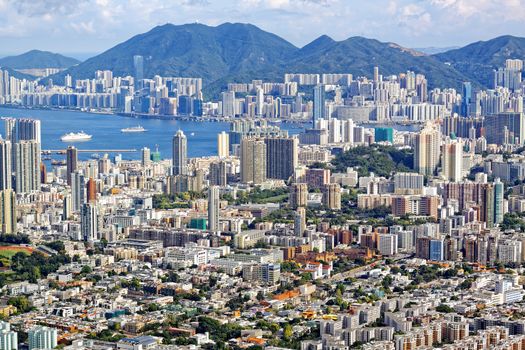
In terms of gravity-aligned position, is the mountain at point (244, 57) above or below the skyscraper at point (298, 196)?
above

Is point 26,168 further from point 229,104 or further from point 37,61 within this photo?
point 37,61

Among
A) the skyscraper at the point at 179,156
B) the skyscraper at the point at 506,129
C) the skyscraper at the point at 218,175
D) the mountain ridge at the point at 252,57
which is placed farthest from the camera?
the mountain ridge at the point at 252,57

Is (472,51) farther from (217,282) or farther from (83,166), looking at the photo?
(217,282)

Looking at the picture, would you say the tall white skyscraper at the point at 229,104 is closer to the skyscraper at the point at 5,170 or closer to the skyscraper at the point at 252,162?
the skyscraper at the point at 252,162

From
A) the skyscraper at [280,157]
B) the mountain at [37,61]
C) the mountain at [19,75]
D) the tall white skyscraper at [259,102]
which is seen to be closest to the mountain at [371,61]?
the tall white skyscraper at [259,102]

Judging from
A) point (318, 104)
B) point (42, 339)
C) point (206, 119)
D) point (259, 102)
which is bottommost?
point (42, 339)

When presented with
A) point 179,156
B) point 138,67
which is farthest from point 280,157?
point 138,67
